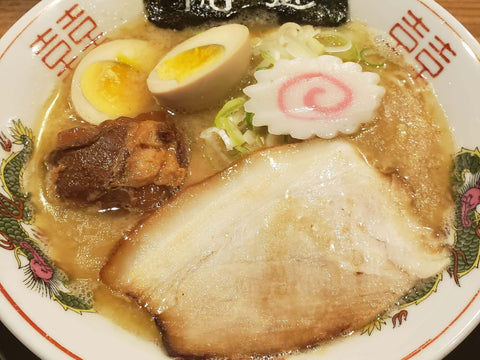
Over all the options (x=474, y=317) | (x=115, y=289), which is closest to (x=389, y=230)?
(x=474, y=317)

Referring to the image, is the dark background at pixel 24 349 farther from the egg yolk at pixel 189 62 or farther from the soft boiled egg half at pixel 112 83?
the egg yolk at pixel 189 62

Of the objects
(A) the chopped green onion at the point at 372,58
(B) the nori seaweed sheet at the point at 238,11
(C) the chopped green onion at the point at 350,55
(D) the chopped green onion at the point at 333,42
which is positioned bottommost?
(A) the chopped green onion at the point at 372,58

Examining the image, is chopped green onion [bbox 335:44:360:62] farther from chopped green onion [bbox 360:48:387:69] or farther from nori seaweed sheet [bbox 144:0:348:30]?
nori seaweed sheet [bbox 144:0:348:30]

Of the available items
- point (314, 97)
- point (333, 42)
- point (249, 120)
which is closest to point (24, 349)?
point (249, 120)

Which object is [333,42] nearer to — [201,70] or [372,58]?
[372,58]

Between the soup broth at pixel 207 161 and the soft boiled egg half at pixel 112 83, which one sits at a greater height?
the soft boiled egg half at pixel 112 83

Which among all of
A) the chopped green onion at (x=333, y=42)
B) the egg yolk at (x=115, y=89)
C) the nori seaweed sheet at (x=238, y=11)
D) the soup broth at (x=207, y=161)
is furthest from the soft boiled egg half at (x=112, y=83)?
the chopped green onion at (x=333, y=42)

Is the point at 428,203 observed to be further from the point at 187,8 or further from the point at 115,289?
the point at 187,8

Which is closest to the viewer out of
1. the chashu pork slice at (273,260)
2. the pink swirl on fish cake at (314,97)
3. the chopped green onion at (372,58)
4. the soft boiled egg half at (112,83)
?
the chashu pork slice at (273,260)
